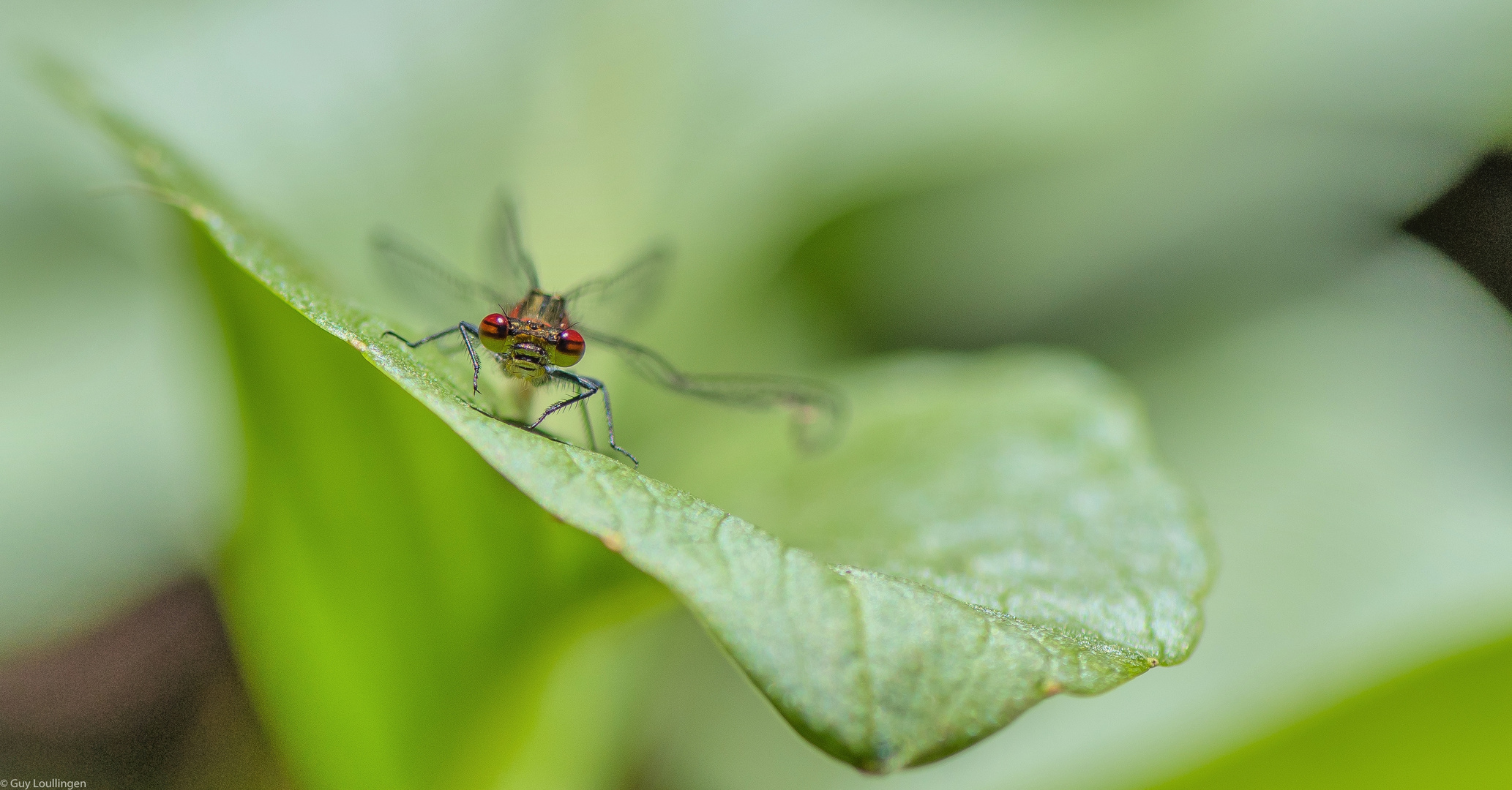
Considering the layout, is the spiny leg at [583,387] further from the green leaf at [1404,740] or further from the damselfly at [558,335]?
the green leaf at [1404,740]

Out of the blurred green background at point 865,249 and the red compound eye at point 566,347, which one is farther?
the blurred green background at point 865,249

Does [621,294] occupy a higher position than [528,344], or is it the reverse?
[528,344]

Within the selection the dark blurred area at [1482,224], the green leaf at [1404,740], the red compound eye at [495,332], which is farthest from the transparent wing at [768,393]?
the dark blurred area at [1482,224]

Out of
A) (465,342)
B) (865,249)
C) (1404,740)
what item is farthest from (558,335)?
(865,249)

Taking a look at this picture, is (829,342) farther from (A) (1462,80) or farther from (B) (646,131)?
(A) (1462,80)

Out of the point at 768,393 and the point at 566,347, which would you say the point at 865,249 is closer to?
the point at 768,393

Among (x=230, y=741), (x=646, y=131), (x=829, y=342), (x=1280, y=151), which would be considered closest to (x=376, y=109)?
(x=646, y=131)
